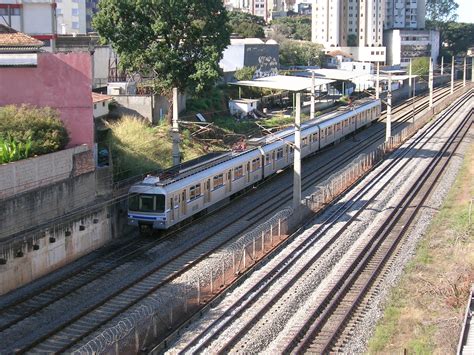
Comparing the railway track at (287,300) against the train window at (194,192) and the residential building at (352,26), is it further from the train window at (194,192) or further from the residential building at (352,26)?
the residential building at (352,26)

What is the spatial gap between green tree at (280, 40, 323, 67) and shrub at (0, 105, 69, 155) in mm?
71911

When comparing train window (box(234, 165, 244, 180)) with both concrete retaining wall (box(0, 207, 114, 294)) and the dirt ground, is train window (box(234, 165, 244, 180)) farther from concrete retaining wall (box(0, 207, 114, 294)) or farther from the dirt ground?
the dirt ground

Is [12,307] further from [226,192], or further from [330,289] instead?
[226,192]

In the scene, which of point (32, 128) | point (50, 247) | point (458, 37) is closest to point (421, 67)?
point (458, 37)

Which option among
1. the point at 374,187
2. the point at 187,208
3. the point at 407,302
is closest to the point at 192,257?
the point at 187,208

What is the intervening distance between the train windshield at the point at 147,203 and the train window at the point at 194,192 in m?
2.18

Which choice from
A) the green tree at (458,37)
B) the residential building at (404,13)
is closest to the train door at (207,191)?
the green tree at (458,37)

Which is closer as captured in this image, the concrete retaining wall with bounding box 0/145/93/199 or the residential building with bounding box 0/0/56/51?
the concrete retaining wall with bounding box 0/145/93/199

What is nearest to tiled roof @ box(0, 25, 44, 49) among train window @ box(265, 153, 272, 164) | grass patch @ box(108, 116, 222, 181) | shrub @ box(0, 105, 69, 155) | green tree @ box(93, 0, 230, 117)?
→ shrub @ box(0, 105, 69, 155)

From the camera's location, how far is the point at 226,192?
106 ft

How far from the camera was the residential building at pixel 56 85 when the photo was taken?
2714cm

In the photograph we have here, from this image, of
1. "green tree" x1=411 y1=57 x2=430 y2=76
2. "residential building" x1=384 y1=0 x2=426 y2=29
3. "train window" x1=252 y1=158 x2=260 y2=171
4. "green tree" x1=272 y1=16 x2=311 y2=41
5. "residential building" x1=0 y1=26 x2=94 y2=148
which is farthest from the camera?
"residential building" x1=384 y1=0 x2=426 y2=29

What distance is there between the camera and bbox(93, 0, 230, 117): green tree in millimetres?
43062

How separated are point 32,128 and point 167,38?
2091 cm
